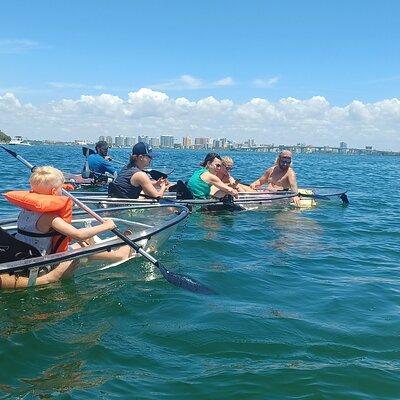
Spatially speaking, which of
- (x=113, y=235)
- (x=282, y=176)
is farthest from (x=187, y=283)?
(x=282, y=176)

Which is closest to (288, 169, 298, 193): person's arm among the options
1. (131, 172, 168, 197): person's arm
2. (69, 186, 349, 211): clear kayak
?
(69, 186, 349, 211): clear kayak

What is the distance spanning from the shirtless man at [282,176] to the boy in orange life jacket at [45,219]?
9779 millimetres

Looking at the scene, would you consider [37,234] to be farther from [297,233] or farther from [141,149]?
[297,233]

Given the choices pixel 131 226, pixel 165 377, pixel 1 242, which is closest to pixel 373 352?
pixel 165 377

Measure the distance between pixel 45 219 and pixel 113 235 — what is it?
9.30 feet

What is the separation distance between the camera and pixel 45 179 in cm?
598

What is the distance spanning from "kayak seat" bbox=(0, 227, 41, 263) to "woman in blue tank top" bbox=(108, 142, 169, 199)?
A: 17.1ft

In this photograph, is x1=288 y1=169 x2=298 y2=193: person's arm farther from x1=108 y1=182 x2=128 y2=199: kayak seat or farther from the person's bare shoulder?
x1=108 y1=182 x2=128 y2=199: kayak seat

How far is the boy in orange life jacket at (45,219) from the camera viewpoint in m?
5.98

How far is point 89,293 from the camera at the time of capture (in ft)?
21.2

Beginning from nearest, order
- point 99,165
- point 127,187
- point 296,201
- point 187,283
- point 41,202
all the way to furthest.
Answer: point 41,202, point 187,283, point 127,187, point 296,201, point 99,165

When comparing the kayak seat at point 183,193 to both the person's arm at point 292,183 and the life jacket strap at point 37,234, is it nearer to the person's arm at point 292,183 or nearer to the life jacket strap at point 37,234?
the person's arm at point 292,183

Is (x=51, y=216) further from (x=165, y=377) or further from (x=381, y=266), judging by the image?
(x=381, y=266)

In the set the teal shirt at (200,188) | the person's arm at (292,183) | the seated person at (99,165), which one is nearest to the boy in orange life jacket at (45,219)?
the teal shirt at (200,188)
